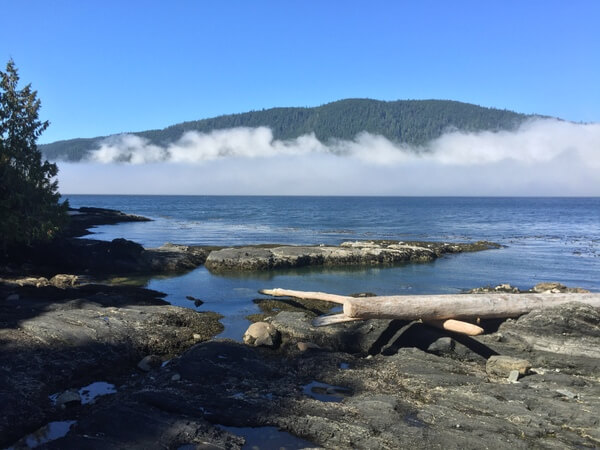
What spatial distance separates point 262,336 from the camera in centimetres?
1334

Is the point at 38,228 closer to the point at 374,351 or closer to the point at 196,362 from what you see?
the point at 196,362

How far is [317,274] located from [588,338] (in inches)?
700

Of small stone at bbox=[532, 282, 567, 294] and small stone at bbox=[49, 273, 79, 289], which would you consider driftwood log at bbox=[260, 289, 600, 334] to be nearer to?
small stone at bbox=[532, 282, 567, 294]

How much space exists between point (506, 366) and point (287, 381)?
5.65m

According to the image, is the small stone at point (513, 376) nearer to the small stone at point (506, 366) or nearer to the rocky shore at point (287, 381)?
the rocky shore at point (287, 381)

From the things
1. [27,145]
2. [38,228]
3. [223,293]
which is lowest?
[223,293]

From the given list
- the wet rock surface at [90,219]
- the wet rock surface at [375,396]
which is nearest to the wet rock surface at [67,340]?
the wet rock surface at [375,396]

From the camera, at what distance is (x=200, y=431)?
7.59 metres

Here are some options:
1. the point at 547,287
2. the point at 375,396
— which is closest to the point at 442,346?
the point at 375,396

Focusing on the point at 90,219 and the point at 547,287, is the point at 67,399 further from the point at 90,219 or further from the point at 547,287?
the point at 90,219

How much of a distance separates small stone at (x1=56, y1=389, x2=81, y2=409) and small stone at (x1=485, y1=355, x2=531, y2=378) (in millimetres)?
9680

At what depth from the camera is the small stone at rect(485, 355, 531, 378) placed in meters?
10.9

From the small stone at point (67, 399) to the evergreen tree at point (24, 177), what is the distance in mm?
14003

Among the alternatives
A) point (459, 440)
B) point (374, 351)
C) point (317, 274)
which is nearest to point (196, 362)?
point (374, 351)
